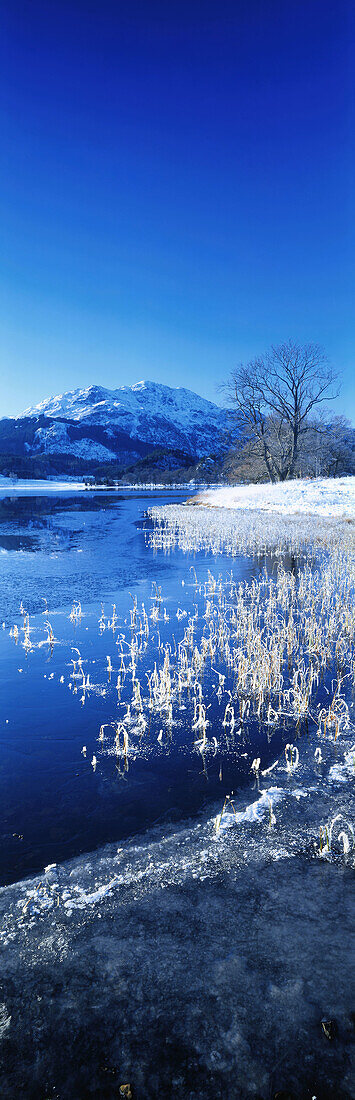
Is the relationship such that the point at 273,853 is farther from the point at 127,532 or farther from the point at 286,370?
the point at 286,370

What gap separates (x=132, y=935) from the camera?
3.21 meters

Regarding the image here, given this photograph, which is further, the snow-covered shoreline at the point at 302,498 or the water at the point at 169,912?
the snow-covered shoreline at the point at 302,498

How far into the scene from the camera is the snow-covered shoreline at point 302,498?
3456 cm

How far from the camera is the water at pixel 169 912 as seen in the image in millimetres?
2467

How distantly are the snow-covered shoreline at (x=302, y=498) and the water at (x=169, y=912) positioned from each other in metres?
28.0

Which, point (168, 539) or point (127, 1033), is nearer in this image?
point (127, 1033)

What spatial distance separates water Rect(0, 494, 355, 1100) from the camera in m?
2.47

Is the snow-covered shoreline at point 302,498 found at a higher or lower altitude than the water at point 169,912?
higher

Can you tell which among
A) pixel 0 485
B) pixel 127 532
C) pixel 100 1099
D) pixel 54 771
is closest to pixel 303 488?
pixel 127 532

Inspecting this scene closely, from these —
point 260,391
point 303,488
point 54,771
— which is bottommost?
point 54,771

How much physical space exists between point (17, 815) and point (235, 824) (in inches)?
85.2

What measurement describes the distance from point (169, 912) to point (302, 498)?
38470mm

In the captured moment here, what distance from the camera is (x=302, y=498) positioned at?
1564 inches

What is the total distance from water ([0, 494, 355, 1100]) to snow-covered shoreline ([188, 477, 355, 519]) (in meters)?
28.0
